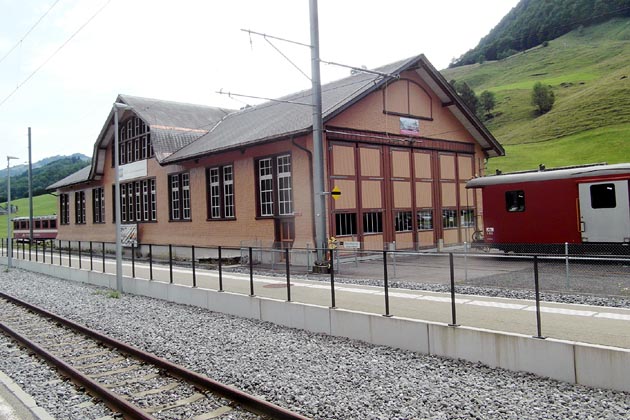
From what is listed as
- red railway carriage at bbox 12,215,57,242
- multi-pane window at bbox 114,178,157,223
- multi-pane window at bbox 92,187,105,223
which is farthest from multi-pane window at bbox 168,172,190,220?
red railway carriage at bbox 12,215,57,242

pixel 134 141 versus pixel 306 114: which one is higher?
pixel 134 141

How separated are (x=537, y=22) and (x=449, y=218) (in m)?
136

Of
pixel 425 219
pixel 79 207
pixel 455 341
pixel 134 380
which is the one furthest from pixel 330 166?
pixel 79 207

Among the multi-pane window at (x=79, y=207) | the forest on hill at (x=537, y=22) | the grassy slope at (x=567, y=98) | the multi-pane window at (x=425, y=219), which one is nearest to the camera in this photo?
the multi-pane window at (x=425, y=219)

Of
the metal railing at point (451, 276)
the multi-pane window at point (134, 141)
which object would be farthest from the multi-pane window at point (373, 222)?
the multi-pane window at point (134, 141)

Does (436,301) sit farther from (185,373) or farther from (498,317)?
(185,373)

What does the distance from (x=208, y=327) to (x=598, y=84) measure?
99.4 meters

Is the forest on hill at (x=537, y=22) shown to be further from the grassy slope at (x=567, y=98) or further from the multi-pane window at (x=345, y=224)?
Answer: the multi-pane window at (x=345, y=224)

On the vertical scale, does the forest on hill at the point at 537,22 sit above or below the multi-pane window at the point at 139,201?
above

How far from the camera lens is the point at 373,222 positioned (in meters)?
23.1

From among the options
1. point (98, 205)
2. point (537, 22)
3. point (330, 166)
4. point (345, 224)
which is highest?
point (537, 22)

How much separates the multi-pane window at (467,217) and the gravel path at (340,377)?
18913 mm

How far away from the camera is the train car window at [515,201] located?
20328 mm

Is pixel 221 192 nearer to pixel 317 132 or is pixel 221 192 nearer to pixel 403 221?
pixel 403 221
